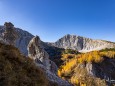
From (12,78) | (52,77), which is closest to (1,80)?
(12,78)

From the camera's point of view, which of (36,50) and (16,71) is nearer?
(16,71)

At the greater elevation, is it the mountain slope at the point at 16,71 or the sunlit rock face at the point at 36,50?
the sunlit rock face at the point at 36,50

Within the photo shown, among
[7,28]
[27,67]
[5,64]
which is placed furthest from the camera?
[7,28]

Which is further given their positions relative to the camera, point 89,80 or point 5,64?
point 89,80

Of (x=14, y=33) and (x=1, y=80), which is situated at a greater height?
(x=14, y=33)

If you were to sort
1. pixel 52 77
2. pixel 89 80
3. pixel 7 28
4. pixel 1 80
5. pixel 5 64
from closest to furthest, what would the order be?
1. pixel 1 80
2. pixel 5 64
3. pixel 52 77
4. pixel 7 28
5. pixel 89 80

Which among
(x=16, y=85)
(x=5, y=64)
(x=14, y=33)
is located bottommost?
(x=16, y=85)

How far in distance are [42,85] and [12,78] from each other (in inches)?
114

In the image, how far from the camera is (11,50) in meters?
22.6

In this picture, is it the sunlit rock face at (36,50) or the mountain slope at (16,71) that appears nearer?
the mountain slope at (16,71)

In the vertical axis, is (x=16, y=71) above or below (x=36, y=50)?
below

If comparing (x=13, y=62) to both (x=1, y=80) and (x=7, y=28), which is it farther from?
(x=7, y=28)

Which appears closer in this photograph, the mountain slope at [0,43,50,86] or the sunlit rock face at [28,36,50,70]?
the mountain slope at [0,43,50,86]

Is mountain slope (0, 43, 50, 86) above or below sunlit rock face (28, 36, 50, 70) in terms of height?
below
